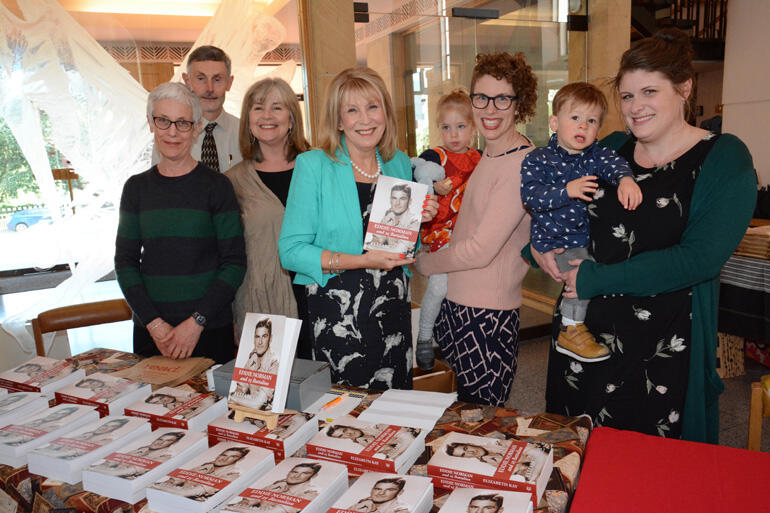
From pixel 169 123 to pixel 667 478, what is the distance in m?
2.08

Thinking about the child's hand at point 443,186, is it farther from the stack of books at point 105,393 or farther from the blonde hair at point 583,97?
the stack of books at point 105,393

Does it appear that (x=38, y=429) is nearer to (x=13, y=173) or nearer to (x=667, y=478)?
(x=667, y=478)

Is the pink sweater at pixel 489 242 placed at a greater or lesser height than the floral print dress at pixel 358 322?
greater

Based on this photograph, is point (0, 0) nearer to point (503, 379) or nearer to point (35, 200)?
point (35, 200)

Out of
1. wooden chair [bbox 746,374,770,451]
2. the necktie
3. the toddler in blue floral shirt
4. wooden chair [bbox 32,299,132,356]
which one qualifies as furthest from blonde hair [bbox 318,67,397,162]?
wooden chair [bbox 746,374,770,451]

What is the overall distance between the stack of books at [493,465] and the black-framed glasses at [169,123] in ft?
5.48

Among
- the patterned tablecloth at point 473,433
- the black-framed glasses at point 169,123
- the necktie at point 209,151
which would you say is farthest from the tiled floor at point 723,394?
the black-framed glasses at point 169,123

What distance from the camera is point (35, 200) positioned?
3.84 m

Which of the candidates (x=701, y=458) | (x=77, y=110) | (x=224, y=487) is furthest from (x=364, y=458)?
(x=77, y=110)

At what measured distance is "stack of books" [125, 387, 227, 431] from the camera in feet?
4.99

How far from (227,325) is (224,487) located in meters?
1.28

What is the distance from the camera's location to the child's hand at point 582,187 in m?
1.86

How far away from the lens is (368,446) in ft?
4.25

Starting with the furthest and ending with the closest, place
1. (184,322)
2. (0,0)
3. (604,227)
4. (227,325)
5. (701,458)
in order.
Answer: (0,0), (227,325), (184,322), (604,227), (701,458)
